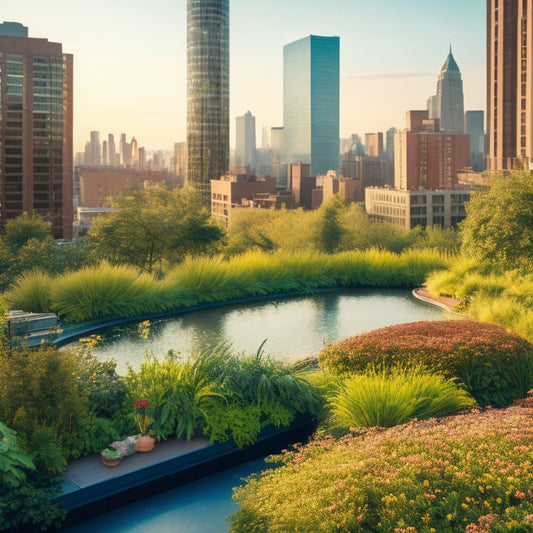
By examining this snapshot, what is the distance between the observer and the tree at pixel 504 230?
58.0 ft

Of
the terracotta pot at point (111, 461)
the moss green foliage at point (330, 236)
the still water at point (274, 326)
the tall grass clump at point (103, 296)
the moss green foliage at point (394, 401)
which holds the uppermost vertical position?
the moss green foliage at point (330, 236)

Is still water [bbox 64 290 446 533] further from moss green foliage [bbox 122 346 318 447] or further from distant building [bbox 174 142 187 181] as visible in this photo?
distant building [bbox 174 142 187 181]

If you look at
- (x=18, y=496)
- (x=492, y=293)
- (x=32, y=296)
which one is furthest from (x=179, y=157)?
(x=18, y=496)

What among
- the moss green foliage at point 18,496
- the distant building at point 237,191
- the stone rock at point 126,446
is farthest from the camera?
the distant building at point 237,191

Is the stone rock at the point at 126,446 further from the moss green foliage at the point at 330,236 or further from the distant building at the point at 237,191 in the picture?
the distant building at the point at 237,191

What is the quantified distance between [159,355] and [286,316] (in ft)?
15.3

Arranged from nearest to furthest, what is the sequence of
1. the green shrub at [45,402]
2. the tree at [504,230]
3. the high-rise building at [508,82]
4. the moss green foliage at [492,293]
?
the green shrub at [45,402] → the moss green foliage at [492,293] → the tree at [504,230] → the high-rise building at [508,82]

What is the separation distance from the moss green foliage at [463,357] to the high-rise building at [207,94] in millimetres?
113497

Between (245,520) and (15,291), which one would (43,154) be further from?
(245,520)

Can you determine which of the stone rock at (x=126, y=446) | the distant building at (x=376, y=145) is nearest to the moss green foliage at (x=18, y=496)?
the stone rock at (x=126, y=446)

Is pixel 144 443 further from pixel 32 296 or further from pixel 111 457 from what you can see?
pixel 32 296

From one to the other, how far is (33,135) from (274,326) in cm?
7627

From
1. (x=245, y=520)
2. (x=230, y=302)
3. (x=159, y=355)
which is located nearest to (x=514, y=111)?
(x=230, y=302)

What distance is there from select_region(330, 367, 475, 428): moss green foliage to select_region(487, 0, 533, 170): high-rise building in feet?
207
